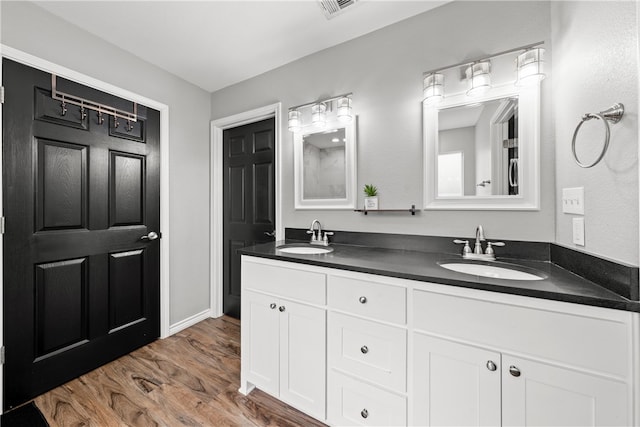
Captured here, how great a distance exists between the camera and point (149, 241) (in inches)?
87.1

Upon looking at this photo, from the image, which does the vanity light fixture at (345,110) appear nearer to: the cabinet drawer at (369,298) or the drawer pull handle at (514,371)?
the cabinet drawer at (369,298)

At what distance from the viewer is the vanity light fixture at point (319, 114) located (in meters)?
1.98

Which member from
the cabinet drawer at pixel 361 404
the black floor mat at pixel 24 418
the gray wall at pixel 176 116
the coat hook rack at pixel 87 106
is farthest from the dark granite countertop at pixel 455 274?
the coat hook rack at pixel 87 106

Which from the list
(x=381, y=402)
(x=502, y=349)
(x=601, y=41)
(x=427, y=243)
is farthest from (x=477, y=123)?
(x=381, y=402)

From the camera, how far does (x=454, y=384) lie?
1.02 meters

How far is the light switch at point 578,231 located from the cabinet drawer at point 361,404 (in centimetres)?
102

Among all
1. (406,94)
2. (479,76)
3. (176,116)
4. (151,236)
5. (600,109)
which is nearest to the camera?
(600,109)

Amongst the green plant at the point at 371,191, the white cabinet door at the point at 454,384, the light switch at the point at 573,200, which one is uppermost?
the green plant at the point at 371,191

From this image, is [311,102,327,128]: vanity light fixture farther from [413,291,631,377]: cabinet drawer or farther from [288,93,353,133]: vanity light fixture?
[413,291,631,377]: cabinet drawer

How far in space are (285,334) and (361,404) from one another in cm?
52

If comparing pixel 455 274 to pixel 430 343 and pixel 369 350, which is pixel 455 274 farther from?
pixel 369 350

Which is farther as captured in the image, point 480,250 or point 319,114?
point 319,114

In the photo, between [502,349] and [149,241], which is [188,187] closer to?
[149,241]

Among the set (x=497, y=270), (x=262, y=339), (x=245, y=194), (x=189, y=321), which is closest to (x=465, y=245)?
(x=497, y=270)
